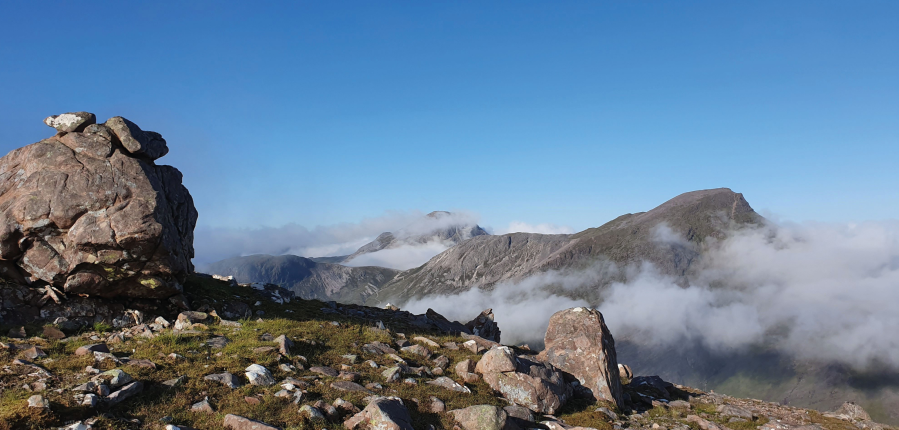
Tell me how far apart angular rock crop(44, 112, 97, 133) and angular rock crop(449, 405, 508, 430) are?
30.5m

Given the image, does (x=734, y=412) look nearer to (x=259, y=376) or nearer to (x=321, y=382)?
(x=321, y=382)

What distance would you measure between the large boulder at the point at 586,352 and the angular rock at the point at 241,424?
625 inches

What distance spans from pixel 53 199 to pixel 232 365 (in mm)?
17551

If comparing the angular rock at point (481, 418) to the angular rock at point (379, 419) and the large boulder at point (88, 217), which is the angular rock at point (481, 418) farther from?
the large boulder at point (88, 217)

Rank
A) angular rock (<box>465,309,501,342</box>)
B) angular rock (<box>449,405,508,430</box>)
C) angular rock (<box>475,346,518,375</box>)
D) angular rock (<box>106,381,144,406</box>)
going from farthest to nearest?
1. angular rock (<box>465,309,501,342</box>)
2. angular rock (<box>475,346,518,375</box>)
3. angular rock (<box>449,405,508,430</box>)
4. angular rock (<box>106,381,144,406</box>)

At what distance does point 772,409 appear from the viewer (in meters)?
27.2

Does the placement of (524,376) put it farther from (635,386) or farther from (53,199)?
(53,199)

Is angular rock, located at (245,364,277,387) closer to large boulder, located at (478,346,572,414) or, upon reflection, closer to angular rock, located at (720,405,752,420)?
large boulder, located at (478,346,572,414)

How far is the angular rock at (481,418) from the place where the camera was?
1519 cm

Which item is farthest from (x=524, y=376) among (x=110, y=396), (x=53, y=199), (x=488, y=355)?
(x=53, y=199)

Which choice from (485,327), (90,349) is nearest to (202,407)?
(90,349)

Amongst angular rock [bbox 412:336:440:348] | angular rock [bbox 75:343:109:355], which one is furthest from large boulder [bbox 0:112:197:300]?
angular rock [bbox 412:336:440:348]

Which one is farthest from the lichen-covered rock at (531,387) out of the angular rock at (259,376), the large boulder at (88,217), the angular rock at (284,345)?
the large boulder at (88,217)

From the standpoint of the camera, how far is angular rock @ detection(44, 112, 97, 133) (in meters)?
29.4
